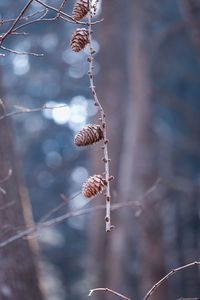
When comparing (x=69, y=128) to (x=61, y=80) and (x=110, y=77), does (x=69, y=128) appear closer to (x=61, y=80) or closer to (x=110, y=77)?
(x=61, y=80)

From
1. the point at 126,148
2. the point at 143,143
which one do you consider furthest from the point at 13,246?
the point at 126,148

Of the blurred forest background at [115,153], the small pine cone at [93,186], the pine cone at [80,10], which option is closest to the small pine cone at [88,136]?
the small pine cone at [93,186]

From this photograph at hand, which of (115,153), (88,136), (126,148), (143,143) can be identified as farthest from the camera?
(115,153)

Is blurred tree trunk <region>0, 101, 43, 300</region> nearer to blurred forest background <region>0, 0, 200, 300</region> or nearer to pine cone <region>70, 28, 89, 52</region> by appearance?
blurred forest background <region>0, 0, 200, 300</region>

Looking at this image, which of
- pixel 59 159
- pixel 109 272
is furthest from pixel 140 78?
pixel 59 159

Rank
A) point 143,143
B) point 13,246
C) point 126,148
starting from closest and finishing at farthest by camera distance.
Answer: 1. point 13,246
2. point 143,143
3. point 126,148

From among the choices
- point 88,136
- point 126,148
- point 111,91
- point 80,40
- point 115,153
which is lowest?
point 88,136

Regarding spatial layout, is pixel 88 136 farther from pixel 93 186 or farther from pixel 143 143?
pixel 143 143

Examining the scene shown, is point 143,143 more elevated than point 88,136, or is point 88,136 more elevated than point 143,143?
point 143,143

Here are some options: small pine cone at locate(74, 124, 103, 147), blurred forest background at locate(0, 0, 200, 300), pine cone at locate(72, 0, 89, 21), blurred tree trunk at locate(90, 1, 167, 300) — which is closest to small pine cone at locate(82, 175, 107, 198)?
small pine cone at locate(74, 124, 103, 147)
